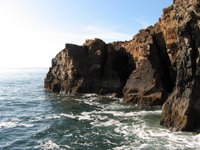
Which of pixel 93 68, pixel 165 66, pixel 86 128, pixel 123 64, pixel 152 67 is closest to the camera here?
pixel 86 128

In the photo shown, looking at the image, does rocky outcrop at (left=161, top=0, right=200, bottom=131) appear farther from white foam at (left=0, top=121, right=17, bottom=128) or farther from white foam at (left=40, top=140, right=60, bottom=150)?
white foam at (left=0, top=121, right=17, bottom=128)

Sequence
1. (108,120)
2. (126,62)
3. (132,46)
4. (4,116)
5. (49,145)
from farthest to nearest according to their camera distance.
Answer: (126,62)
(132,46)
(4,116)
(108,120)
(49,145)

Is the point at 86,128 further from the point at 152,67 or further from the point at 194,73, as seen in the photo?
the point at 152,67

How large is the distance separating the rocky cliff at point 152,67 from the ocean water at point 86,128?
2.76m

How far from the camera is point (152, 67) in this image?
4772 cm

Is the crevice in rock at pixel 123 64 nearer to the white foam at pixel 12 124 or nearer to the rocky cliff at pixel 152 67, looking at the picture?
the rocky cliff at pixel 152 67

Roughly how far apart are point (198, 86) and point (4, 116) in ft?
82.3

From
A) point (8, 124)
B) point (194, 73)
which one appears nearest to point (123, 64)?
point (8, 124)

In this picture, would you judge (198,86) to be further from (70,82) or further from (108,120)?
(70,82)

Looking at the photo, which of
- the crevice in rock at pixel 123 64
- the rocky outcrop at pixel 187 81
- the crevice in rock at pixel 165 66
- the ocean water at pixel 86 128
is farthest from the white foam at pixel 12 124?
the crevice in rock at pixel 123 64

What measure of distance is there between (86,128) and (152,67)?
18325 mm

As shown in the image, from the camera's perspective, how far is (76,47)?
2504 inches

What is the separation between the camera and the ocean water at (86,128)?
89.7ft

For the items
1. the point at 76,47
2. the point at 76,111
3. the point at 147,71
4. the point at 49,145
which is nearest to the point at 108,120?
the point at 76,111
